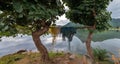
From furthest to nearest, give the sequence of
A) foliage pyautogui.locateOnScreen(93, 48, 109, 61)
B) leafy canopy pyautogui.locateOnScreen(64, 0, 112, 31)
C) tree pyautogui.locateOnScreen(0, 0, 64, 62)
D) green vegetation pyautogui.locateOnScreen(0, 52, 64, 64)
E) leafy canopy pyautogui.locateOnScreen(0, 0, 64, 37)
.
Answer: foliage pyautogui.locateOnScreen(93, 48, 109, 61) < green vegetation pyautogui.locateOnScreen(0, 52, 64, 64) < leafy canopy pyautogui.locateOnScreen(64, 0, 112, 31) < tree pyautogui.locateOnScreen(0, 0, 64, 62) < leafy canopy pyautogui.locateOnScreen(0, 0, 64, 37)

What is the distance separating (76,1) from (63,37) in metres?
1.50

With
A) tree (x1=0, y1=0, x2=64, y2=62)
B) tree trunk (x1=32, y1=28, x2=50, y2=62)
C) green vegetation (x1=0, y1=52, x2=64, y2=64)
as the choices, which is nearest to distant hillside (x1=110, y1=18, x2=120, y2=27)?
green vegetation (x1=0, y1=52, x2=64, y2=64)

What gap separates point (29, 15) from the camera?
18.9 ft

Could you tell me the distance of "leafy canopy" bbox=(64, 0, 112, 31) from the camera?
8.68m

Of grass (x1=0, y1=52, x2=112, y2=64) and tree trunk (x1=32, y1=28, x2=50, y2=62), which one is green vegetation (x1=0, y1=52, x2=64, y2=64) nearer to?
grass (x1=0, y1=52, x2=112, y2=64)

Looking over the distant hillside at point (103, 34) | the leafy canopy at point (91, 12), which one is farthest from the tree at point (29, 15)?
the distant hillside at point (103, 34)

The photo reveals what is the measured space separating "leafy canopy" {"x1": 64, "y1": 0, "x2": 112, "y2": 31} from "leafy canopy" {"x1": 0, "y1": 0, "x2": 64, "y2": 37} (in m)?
0.90

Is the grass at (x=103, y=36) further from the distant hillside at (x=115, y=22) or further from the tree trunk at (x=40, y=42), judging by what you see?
the tree trunk at (x=40, y=42)

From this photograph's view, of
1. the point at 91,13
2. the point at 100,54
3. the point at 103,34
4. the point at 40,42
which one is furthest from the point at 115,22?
the point at 40,42

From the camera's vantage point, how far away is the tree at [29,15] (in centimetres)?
523

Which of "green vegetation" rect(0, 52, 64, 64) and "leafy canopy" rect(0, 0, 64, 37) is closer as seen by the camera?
"leafy canopy" rect(0, 0, 64, 37)

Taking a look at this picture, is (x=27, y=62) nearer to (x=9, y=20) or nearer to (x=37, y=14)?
(x=9, y=20)

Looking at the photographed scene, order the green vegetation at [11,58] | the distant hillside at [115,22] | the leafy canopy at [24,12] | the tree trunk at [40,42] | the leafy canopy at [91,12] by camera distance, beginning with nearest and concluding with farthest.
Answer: the leafy canopy at [24,12], the tree trunk at [40,42], the leafy canopy at [91,12], the distant hillside at [115,22], the green vegetation at [11,58]

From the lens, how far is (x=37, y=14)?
18.6 feet
